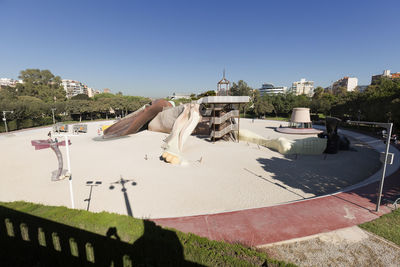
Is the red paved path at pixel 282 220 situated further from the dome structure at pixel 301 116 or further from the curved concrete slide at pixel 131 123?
the dome structure at pixel 301 116

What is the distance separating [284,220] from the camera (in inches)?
327

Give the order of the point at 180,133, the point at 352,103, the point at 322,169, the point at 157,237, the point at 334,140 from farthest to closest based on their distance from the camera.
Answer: the point at 352,103 → the point at 180,133 → the point at 334,140 → the point at 322,169 → the point at 157,237

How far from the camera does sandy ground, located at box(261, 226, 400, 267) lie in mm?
6109

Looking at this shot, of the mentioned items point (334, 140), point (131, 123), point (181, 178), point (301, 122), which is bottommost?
point (181, 178)

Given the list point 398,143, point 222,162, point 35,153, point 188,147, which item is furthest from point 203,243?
point 398,143

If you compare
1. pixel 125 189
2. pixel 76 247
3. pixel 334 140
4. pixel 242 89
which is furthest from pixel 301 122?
pixel 242 89

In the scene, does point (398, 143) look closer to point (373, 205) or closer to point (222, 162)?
Result: point (373, 205)

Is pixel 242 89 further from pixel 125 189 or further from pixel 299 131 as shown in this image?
pixel 125 189

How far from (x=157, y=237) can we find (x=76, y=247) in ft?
6.17

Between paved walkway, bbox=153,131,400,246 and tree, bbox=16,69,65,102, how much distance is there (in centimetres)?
7922

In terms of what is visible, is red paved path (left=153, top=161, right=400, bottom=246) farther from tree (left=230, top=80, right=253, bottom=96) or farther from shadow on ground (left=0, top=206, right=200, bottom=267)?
tree (left=230, top=80, right=253, bottom=96)

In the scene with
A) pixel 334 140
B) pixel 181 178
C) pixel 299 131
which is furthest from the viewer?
pixel 299 131

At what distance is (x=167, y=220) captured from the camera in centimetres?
847

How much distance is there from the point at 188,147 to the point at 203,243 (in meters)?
17.9
